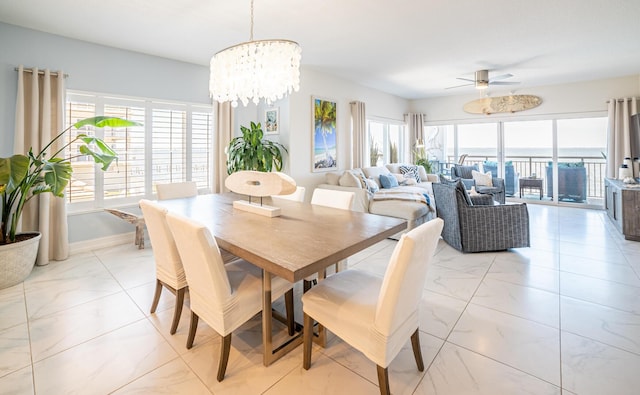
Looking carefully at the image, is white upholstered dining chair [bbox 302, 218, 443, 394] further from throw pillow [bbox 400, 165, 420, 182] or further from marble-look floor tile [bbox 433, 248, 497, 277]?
throw pillow [bbox 400, 165, 420, 182]

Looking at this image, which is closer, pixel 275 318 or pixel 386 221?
pixel 386 221

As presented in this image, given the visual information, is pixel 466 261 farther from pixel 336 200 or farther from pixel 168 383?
pixel 168 383

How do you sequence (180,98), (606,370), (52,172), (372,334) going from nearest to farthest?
1. (372,334)
2. (606,370)
3. (52,172)
4. (180,98)

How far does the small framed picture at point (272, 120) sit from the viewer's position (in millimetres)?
5059

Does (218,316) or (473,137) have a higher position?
(473,137)

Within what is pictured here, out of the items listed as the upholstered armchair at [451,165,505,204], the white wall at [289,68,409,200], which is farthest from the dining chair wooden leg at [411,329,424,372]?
the upholstered armchair at [451,165,505,204]

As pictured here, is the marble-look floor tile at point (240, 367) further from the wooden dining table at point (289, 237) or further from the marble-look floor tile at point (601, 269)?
the marble-look floor tile at point (601, 269)

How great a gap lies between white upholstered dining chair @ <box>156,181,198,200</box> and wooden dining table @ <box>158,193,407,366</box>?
815 mm

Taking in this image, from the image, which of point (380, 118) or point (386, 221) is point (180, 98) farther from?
point (380, 118)

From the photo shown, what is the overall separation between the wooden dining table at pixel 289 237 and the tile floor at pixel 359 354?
37 cm

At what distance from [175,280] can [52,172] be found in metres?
2.02

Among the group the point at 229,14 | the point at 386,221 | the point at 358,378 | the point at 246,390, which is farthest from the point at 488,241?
Answer: the point at 229,14

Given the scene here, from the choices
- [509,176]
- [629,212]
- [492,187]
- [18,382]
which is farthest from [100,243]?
[509,176]

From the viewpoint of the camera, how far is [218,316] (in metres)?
1.62
